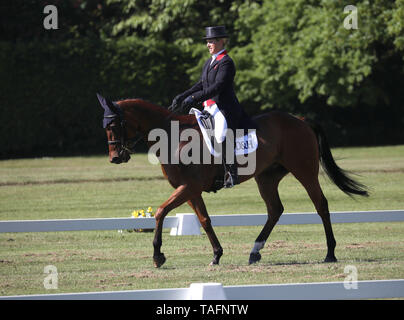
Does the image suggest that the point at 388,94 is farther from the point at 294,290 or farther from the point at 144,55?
the point at 294,290

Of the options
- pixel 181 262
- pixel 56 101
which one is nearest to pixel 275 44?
pixel 56 101

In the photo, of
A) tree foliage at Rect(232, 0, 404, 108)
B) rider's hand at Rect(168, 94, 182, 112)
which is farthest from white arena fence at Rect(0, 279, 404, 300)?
tree foliage at Rect(232, 0, 404, 108)

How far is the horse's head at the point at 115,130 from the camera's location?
30.4ft

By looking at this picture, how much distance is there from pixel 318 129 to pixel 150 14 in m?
24.4

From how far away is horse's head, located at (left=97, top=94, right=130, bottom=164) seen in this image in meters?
9.27

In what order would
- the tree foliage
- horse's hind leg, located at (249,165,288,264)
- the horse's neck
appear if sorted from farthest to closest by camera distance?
1. the tree foliage
2. horse's hind leg, located at (249,165,288,264)
3. the horse's neck

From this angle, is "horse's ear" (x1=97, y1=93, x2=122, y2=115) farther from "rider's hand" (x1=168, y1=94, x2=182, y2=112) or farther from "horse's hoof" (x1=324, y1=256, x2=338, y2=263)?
"horse's hoof" (x1=324, y1=256, x2=338, y2=263)

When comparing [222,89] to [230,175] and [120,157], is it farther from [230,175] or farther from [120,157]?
[120,157]

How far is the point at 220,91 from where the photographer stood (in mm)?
9594

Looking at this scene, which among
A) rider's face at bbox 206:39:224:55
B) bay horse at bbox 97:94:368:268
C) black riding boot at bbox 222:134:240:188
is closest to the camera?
bay horse at bbox 97:94:368:268

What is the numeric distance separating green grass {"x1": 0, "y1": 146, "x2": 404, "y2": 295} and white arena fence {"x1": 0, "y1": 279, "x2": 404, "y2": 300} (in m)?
1.49

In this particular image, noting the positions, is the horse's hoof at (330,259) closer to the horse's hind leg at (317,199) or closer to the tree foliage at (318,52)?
the horse's hind leg at (317,199)

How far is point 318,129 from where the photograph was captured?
10.7m

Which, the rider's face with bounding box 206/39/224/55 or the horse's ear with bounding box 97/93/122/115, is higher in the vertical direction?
the rider's face with bounding box 206/39/224/55
